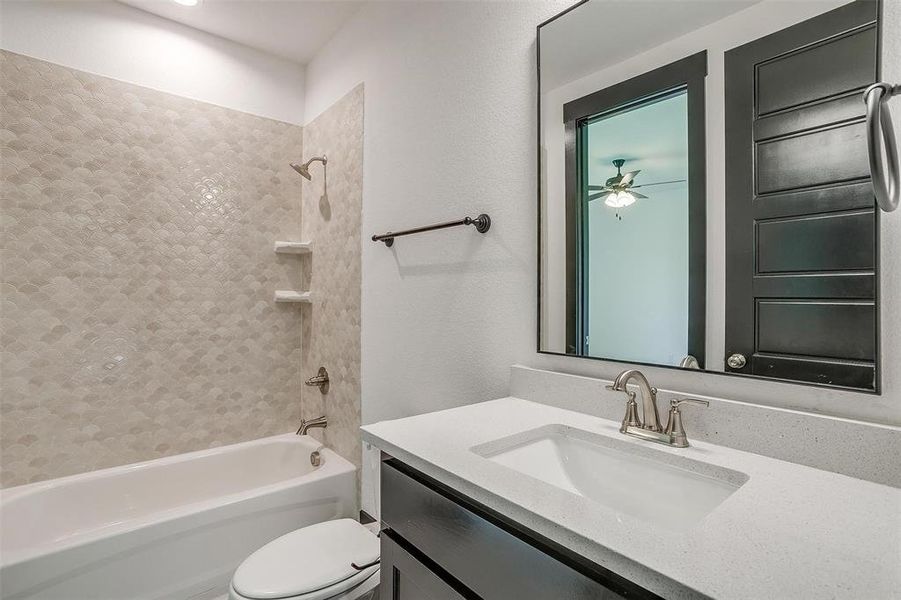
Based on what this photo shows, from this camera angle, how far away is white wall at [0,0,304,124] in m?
2.00

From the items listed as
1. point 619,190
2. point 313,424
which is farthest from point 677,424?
point 313,424

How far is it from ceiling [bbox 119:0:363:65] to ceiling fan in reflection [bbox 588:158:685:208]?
1.75 meters

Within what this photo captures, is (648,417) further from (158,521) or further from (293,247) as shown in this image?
(293,247)

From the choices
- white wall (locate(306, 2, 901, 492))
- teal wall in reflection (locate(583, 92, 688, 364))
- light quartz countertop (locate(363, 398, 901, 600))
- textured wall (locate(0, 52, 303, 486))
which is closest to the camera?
light quartz countertop (locate(363, 398, 901, 600))

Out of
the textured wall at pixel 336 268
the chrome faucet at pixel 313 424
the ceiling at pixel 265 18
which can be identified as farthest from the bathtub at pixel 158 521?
the ceiling at pixel 265 18

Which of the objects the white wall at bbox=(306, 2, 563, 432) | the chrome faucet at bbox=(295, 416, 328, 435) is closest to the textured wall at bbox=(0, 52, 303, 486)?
the chrome faucet at bbox=(295, 416, 328, 435)

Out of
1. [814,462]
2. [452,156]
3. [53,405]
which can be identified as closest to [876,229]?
[814,462]

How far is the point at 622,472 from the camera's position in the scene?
3.06 ft

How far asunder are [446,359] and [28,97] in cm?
222

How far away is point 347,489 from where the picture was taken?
2172mm

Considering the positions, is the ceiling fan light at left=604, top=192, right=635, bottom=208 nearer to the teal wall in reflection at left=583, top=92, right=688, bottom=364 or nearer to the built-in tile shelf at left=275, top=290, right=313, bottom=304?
the teal wall in reflection at left=583, top=92, right=688, bottom=364

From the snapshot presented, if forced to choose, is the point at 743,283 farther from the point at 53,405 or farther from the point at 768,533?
the point at 53,405

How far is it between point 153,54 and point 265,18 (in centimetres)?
61

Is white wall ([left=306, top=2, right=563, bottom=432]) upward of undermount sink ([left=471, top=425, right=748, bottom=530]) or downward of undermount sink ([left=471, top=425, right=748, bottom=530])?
upward
